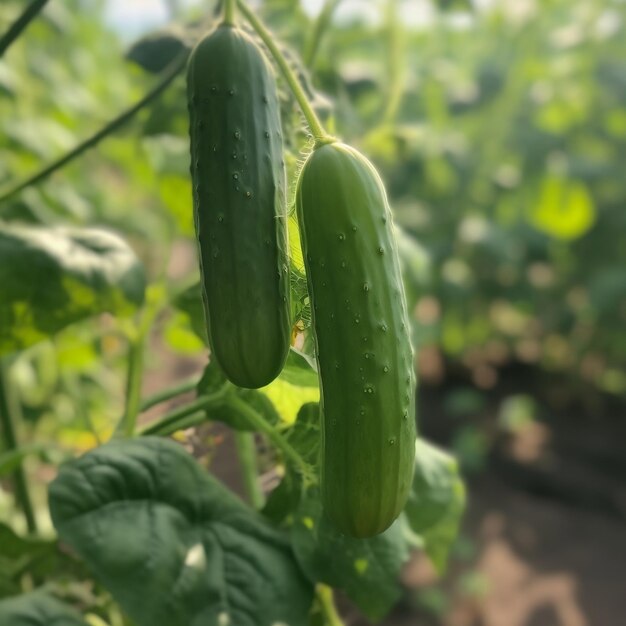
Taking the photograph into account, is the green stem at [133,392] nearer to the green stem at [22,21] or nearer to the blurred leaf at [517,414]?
the green stem at [22,21]

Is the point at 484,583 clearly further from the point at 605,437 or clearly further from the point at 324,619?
the point at 324,619

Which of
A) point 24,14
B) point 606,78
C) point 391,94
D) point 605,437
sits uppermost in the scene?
point 24,14

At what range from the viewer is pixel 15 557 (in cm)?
139

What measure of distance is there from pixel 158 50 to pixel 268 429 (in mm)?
845

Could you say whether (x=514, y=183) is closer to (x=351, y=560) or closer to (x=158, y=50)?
(x=158, y=50)

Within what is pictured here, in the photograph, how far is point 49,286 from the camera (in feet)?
4.30

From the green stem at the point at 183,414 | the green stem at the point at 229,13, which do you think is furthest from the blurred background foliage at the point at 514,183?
the green stem at the point at 229,13

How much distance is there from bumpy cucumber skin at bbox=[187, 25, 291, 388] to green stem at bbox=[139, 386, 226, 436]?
13.9 inches

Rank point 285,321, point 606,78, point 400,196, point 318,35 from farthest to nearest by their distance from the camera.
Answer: point 400,196, point 606,78, point 318,35, point 285,321

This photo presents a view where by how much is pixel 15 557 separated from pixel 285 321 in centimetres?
84

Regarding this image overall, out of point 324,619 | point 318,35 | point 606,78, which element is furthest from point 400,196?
point 324,619

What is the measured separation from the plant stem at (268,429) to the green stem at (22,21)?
1.95 ft

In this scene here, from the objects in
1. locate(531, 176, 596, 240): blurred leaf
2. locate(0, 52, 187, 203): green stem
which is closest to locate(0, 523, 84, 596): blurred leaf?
locate(0, 52, 187, 203): green stem

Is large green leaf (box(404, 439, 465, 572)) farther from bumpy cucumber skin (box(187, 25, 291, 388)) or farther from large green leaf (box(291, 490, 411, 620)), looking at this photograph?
bumpy cucumber skin (box(187, 25, 291, 388))
